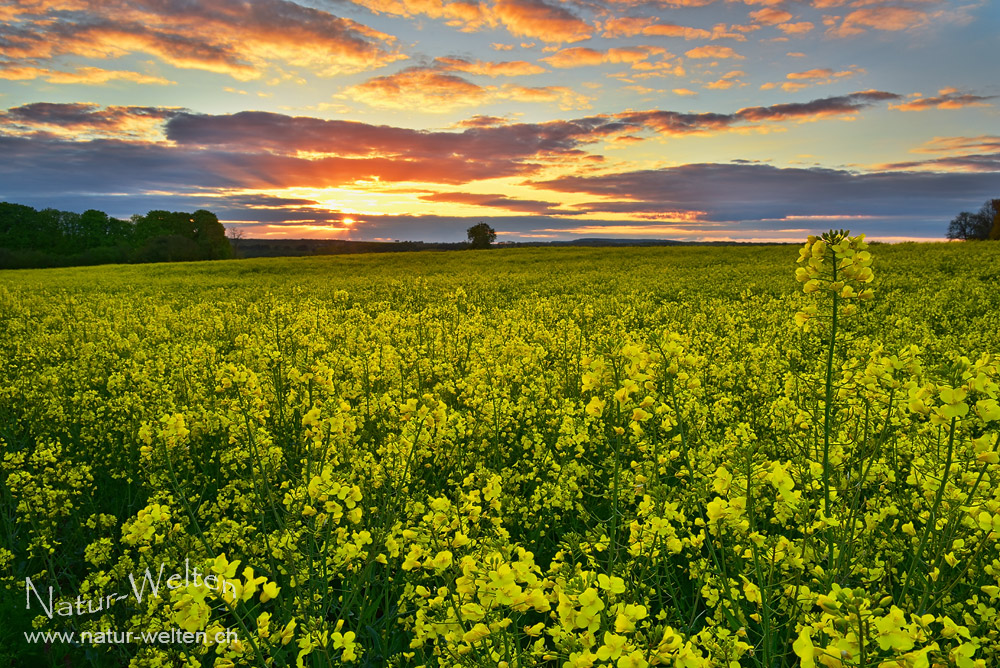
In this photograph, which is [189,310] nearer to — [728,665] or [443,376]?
[443,376]

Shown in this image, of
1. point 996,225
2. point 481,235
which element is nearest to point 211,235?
point 481,235

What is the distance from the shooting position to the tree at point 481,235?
339ft

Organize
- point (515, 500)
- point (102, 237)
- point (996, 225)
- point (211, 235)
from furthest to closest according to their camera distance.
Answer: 1. point (211, 235)
2. point (102, 237)
3. point (996, 225)
4. point (515, 500)

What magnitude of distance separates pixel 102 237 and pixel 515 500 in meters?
102

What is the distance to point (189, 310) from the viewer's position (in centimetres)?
1517

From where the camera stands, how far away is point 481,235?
10475 cm

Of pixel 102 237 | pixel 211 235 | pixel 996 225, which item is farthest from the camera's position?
pixel 211 235

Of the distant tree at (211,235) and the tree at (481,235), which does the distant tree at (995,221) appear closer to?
the tree at (481,235)

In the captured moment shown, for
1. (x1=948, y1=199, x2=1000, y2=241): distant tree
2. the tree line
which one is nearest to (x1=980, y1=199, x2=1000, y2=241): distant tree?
(x1=948, y1=199, x2=1000, y2=241): distant tree

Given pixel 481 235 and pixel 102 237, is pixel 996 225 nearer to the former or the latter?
pixel 481 235

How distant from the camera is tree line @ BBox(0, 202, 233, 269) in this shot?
2913 inches

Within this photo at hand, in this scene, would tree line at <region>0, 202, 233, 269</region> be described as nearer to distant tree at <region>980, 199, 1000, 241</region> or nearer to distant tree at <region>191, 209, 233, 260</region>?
distant tree at <region>191, 209, 233, 260</region>

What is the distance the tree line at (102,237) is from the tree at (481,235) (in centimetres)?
4168

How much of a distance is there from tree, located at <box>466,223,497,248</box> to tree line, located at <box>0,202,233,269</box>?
41675 mm
